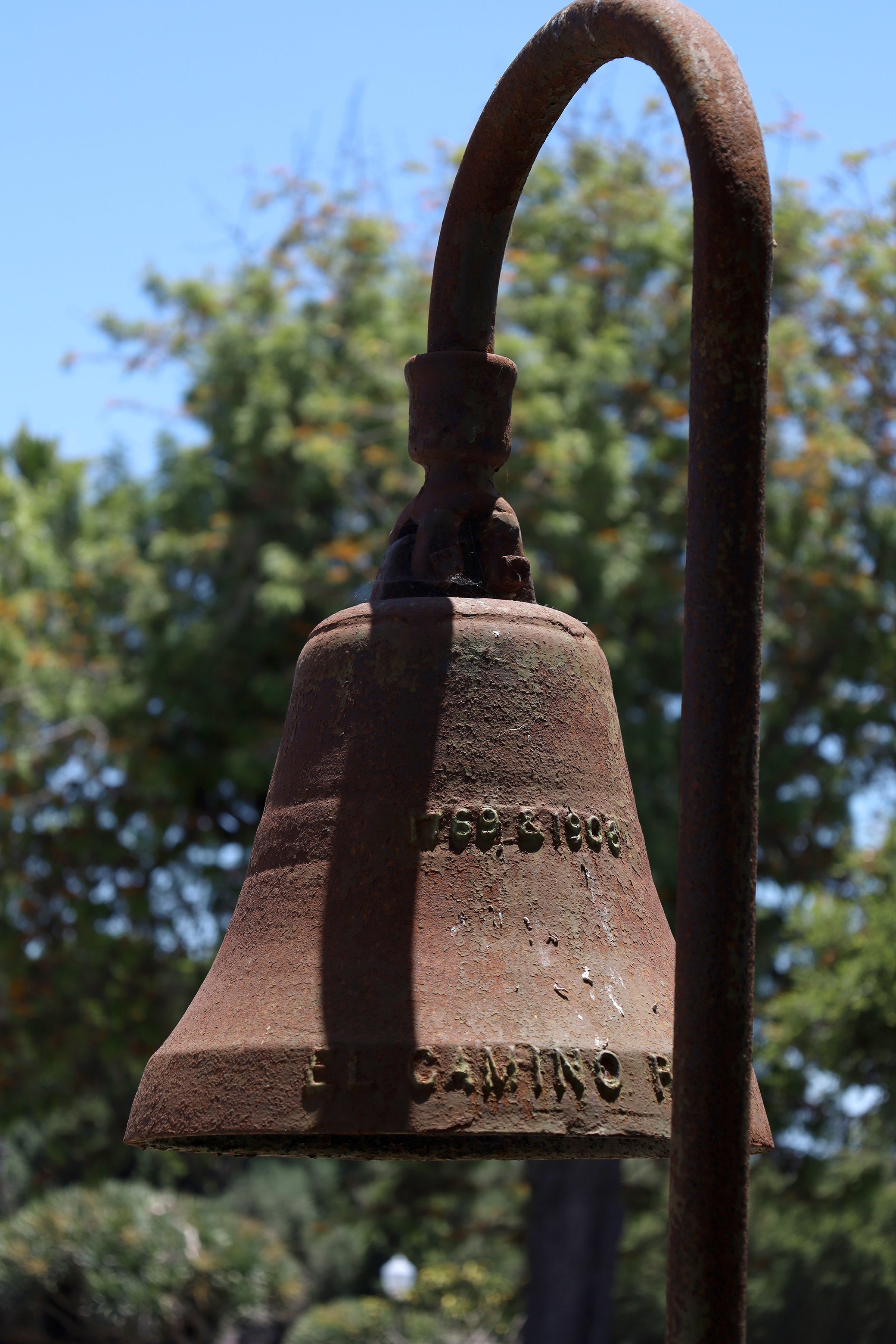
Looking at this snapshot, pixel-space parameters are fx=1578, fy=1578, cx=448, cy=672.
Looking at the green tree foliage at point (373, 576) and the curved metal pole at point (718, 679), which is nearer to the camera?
the curved metal pole at point (718, 679)

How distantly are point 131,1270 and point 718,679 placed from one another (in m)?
17.3

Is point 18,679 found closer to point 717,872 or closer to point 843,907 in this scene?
point 843,907

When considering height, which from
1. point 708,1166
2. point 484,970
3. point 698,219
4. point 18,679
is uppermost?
point 18,679

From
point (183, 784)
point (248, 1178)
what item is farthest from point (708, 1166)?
point (248, 1178)

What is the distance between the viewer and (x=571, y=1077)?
185 cm

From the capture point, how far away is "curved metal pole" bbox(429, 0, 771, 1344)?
58.5 inches

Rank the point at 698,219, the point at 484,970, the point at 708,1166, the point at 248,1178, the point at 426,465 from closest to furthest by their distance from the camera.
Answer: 1. the point at 708,1166
2. the point at 698,219
3. the point at 484,970
4. the point at 426,465
5. the point at 248,1178

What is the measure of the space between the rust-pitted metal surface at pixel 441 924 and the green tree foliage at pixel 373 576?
7.34m

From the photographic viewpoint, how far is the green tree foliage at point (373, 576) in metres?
10.2

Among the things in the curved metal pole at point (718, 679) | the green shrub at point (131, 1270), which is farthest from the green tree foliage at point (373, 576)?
the curved metal pole at point (718, 679)

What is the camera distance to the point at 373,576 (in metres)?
9.70

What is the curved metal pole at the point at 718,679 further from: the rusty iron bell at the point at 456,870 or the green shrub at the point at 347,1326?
the green shrub at the point at 347,1326

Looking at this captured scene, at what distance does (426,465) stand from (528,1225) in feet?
35.6

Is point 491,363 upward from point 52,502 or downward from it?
downward
